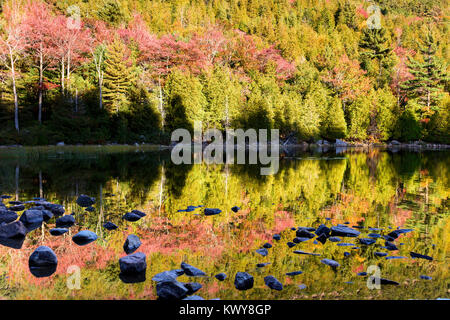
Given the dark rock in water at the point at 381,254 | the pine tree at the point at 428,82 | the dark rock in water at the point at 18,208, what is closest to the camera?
the dark rock in water at the point at 381,254

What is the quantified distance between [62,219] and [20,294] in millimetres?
2473

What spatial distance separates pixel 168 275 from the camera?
337 centimetres

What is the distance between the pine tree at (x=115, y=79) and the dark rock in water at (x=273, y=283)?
2796 centimetres

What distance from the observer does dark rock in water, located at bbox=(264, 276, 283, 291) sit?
10.3ft

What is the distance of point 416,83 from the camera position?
43.6m

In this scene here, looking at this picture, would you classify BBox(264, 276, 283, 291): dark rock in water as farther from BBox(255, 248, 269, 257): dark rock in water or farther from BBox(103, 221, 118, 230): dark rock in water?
BBox(103, 221, 118, 230): dark rock in water

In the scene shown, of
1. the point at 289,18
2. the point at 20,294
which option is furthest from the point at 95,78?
the point at 289,18

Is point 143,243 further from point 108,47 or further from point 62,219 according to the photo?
point 108,47

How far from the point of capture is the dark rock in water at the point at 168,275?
3.30m

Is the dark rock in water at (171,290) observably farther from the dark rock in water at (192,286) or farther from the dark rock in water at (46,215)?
the dark rock in water at (46,215)

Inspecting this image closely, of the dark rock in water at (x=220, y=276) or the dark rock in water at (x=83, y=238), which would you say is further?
the dark rock in water at (x=83, y=238)

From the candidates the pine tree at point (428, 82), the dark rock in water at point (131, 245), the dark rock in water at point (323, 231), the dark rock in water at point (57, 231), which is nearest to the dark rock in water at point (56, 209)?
the dark rock in water at point (57, 231)

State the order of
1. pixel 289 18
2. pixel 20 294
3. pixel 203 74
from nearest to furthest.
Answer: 1. pixel 20 294
2. pixel 203 74
3. pixel 289 18
